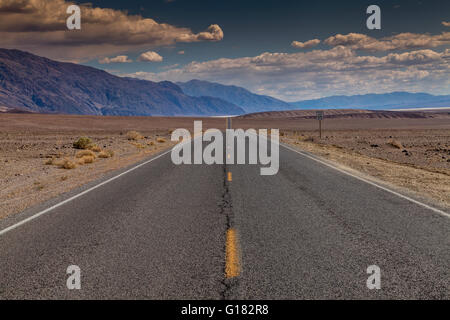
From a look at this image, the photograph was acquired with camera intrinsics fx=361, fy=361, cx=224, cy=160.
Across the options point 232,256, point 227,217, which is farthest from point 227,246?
point 227,217

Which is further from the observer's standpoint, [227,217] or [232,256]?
[227,217]

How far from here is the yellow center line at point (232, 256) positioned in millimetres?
4344

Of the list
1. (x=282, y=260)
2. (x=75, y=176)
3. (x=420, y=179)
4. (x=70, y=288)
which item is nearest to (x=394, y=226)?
(x=282, y=260)

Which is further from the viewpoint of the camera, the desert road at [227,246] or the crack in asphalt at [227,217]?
the desert road at [227,246]

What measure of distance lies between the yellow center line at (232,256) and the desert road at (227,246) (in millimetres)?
17

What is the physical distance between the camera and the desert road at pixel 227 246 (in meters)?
3.98

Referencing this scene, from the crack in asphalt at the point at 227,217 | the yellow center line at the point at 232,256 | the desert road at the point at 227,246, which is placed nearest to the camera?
the crack in asphalt at the point at 227,217

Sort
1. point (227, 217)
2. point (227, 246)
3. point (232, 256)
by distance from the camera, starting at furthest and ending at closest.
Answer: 1. point (227, 217)
2. point (227, 246)
3. point (232, 256)

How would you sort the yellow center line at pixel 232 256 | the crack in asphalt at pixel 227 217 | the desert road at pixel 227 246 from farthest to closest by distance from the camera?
the yellow center line at pixel 232 256 < the desert road at pixel 227 246 < the crack in asphalt at pixel 227 217

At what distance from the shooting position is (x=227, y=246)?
5266 mm

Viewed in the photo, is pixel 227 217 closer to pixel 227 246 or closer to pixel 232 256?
pixel 227 246

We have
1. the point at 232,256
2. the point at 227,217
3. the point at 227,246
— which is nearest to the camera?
the point at 232,256

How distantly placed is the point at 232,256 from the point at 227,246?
41cm

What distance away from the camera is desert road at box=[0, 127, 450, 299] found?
13.1 feet
